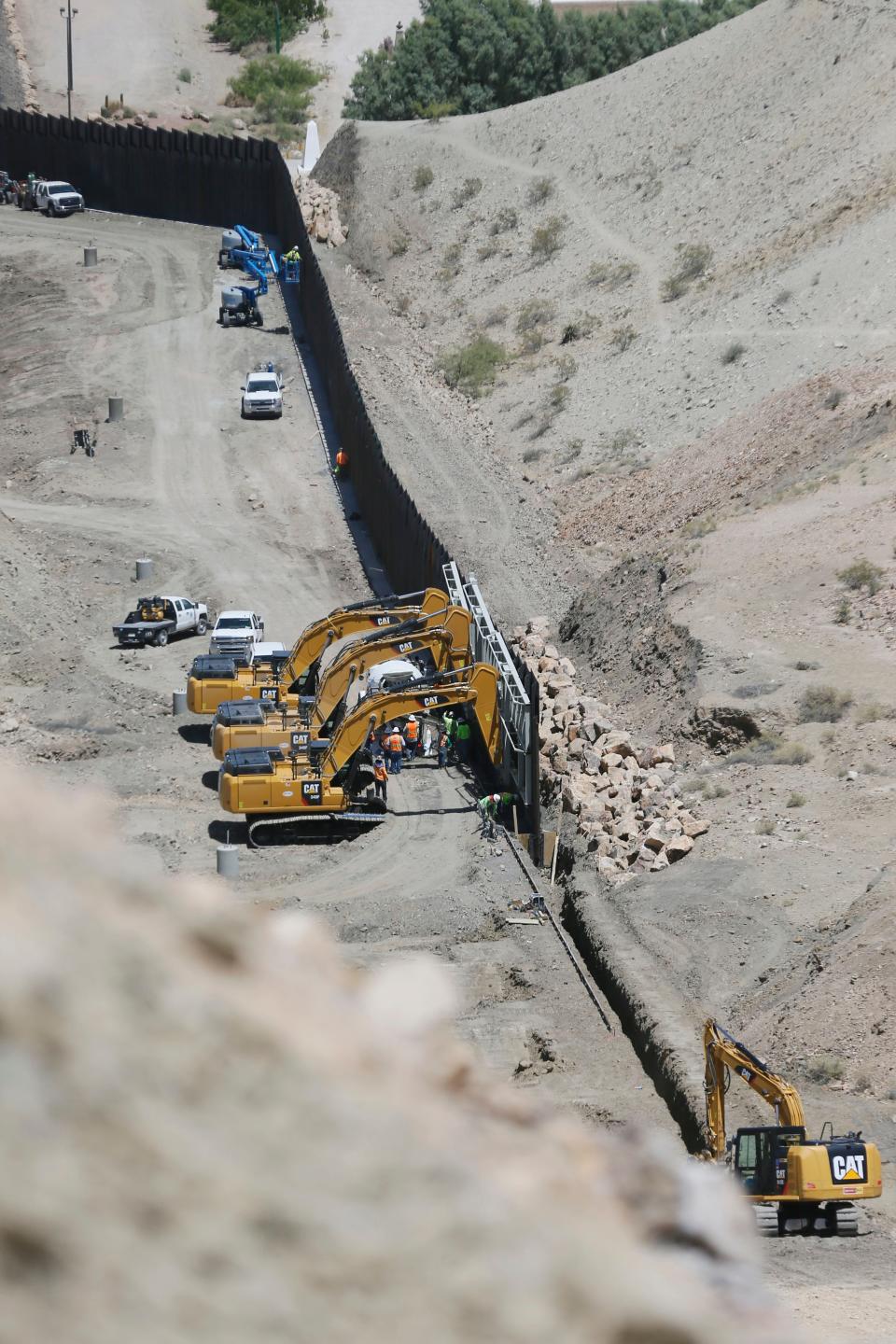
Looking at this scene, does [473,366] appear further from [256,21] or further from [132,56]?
[256,21]

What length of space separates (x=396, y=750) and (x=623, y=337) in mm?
26634

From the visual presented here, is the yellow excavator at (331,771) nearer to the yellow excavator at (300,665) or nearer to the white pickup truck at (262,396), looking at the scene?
the yellow excavator at (300,665)

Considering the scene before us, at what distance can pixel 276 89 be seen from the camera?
95.8 metres

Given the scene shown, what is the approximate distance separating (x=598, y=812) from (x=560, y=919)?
3.02 meters

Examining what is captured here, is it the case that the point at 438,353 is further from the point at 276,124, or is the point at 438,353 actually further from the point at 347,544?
the point at 276,124

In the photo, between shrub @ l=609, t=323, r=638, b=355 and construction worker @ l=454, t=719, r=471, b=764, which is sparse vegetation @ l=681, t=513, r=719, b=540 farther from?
shrub @ l=609, t=323, r=638, b=355

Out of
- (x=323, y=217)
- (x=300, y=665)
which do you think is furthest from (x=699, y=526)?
(x=323, y=217)

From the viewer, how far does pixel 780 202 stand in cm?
5816

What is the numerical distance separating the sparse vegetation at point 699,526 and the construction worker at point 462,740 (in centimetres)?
799

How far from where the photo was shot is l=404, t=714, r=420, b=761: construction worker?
110ft

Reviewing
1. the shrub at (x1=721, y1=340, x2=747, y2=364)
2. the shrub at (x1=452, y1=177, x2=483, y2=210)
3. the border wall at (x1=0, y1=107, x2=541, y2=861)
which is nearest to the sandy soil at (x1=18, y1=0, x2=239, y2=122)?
the border wall at (x1=0, y1=107, x2=541, y2=861)

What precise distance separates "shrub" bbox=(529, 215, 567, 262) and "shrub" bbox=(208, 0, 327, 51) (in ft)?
152

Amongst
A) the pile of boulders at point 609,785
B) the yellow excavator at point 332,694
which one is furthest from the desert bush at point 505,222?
the yellow excavator at point 332,694

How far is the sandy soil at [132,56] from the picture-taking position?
97.8 meters
